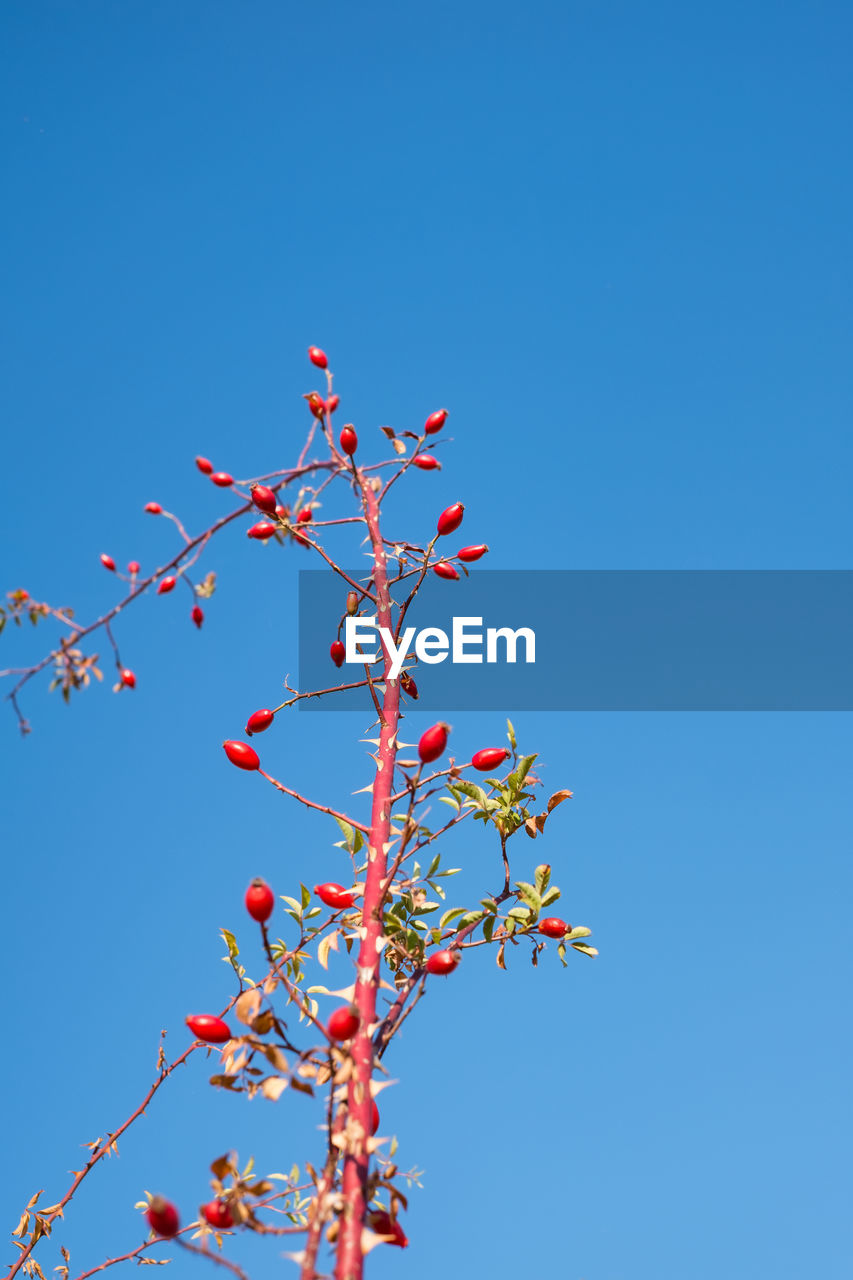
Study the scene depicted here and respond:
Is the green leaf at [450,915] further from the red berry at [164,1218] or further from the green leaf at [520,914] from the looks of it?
the red berry at [164,1218]

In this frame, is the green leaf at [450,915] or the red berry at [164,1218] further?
the green leaf at [450,915]

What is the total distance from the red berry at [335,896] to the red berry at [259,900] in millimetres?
689

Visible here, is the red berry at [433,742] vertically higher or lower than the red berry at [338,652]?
lower

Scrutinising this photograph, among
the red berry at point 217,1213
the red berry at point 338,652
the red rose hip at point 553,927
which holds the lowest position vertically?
the red berry at point 217,1213

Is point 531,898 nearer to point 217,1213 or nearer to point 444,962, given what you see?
point 444,962

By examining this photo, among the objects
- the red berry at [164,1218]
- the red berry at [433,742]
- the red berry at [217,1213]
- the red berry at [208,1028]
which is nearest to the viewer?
the red berry at [164,1218]

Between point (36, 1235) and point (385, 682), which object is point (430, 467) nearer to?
point (385, 682)

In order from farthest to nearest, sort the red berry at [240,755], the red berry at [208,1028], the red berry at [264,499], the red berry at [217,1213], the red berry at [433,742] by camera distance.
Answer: the red berry at [264,499], the red berry at [240,755], the red berry at [433,742], the red berry at [208,1028], the red berry at [217,1213]

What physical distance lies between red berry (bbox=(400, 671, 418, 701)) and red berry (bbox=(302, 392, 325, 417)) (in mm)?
856

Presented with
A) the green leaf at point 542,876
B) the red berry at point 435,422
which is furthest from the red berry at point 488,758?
the red berry at point 435,422

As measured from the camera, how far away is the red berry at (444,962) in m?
2.14

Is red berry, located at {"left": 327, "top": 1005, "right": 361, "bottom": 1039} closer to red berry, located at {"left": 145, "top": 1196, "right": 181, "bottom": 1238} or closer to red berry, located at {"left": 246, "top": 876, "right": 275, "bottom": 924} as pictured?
red berry, located at {"left": 246, "top": 876, "right": 275, "bottom": 924}

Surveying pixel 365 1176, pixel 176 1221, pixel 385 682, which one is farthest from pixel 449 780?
pixel 176 1221

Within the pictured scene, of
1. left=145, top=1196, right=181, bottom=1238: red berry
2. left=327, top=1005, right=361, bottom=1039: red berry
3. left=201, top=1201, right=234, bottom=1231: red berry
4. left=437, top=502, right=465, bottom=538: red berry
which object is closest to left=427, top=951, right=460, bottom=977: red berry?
left=327, top=1005, right=361, bottom=1039: red berry
